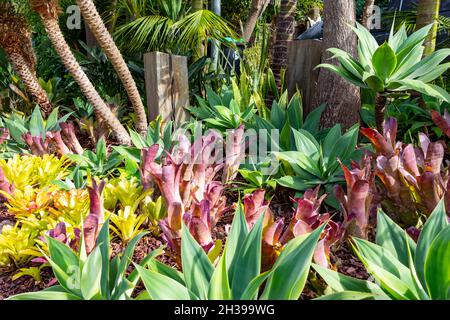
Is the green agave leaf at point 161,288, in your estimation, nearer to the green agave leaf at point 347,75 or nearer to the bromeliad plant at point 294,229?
the bromeliad plant at point 294,229

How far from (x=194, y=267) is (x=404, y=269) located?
24.7 inches

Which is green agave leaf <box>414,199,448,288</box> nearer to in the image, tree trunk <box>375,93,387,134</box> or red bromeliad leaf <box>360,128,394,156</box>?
red bromeliad leaf <box>360,128,394,156</box>

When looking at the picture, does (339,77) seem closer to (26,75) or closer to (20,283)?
(20,283)

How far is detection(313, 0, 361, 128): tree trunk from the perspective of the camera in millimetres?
2664

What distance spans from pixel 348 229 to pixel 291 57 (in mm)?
1738

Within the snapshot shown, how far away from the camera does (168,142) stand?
267 cm

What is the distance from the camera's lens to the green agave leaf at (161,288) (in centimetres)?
109

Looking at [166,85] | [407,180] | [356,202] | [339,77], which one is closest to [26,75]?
[166,85]


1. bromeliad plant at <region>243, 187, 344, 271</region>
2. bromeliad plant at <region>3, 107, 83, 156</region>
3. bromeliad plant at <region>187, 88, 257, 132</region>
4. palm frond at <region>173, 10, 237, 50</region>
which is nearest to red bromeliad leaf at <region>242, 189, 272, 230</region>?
bromeliad plant at <region>243, 187, 344, 271</region>

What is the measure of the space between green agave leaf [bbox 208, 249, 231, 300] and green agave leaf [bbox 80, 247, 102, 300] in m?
0.37

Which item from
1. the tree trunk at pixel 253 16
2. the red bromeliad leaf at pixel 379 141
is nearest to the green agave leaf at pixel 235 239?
the red bromeliad leaf at pixel 379 141

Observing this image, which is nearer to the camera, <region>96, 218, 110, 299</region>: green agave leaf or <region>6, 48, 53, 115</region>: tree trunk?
<region>96, 218, 110, 299</region>: green agave leaf

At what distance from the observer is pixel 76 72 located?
3.00 metres
